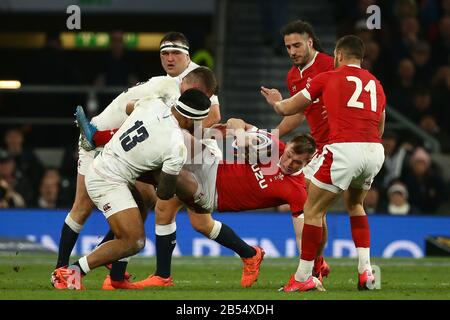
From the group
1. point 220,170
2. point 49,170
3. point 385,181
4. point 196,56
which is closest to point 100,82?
point 196,56

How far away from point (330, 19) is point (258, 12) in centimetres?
120

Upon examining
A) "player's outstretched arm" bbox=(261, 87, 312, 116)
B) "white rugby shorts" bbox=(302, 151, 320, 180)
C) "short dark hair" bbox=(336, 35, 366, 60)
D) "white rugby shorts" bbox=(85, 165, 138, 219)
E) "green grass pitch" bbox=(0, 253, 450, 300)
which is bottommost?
"green grass pitch" bbox=(0, 253, 450, 300)

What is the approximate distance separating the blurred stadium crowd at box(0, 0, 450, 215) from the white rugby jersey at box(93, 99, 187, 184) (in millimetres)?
6863

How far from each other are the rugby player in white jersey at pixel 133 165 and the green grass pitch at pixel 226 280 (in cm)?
34

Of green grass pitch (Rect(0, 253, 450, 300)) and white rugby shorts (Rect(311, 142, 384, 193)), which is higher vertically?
white rugby shorts (Rect(311, 142, 384, 193))

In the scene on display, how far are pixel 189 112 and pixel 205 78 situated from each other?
801 mm

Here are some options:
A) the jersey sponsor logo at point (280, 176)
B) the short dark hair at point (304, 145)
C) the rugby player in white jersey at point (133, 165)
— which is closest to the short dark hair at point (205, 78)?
the rugby player in white jersey at point (133, 165)

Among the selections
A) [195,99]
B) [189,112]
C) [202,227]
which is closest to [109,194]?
[189,112]

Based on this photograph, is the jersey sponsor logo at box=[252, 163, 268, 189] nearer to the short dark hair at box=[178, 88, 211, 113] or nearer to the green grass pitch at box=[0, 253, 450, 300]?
the green grass pitch at box=[0, 253, 450, 300]

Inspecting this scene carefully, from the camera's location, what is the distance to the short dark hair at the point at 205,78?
1069 centimetres

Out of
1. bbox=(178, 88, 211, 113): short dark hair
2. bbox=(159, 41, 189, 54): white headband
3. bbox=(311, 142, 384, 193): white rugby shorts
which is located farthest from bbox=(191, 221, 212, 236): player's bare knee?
bbox=(178, 88, 211, 113): short dark hair

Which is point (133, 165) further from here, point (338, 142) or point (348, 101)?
point (348, 101)

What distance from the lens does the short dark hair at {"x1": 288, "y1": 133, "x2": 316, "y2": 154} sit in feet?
37.3

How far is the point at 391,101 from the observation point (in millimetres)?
19375
